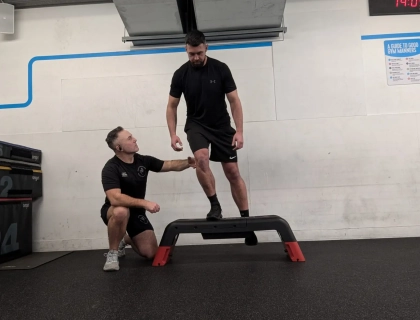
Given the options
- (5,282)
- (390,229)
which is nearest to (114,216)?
(5,282)

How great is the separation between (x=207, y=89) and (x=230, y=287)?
4.62ft

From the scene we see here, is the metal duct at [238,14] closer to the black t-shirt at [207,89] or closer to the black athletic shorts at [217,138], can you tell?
the black t-shirt at [207,89]

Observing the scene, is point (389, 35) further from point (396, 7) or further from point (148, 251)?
point (148, 251)

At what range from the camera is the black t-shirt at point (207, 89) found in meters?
2.43

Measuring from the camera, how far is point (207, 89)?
2418mm

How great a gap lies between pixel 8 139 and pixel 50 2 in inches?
60.6

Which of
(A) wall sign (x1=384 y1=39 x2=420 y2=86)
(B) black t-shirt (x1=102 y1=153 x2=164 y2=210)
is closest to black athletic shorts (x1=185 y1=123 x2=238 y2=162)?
(B) black t-shirt (x1=102 y1=153 x2=164 y2=210)

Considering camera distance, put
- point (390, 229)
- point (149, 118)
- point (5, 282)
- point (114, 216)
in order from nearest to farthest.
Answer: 1. point (5, 282)
2. point (114, 216)
3. point (390, 229)
4. point (149, 118)

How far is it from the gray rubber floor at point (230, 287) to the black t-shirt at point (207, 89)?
107 centimetres

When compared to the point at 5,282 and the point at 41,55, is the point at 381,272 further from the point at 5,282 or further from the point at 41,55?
the point at 41,55

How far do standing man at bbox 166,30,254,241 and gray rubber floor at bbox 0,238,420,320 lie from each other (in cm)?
56

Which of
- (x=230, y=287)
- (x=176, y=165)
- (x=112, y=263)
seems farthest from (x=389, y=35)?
(x=112, y=263)

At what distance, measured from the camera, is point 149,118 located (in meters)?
3.37

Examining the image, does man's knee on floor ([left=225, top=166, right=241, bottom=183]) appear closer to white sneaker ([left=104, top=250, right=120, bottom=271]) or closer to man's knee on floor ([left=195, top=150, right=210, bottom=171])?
man's knee on floor ([left=195, top=150, right=210, bottom=171])
